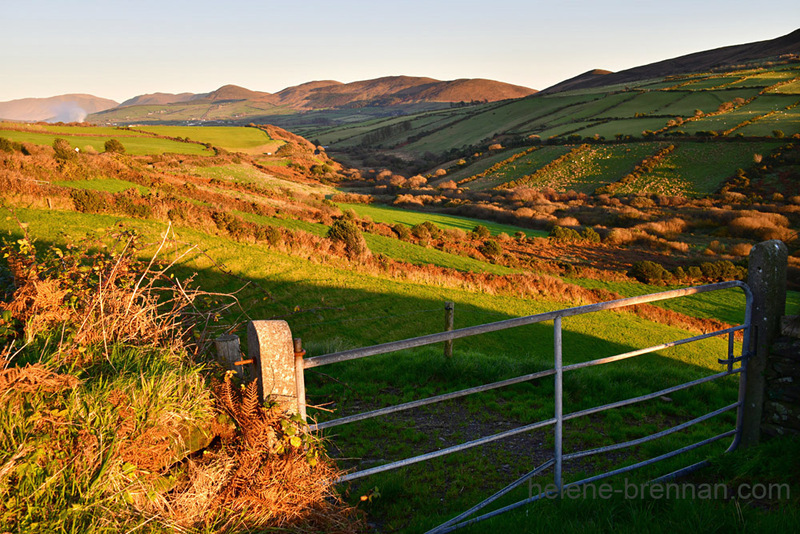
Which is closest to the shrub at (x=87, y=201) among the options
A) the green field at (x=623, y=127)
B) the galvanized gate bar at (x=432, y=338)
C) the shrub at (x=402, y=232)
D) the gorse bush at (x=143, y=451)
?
the gorse bush at (x=143, y=451)

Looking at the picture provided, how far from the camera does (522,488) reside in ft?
13.8

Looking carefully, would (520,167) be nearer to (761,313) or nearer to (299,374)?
(761,313)

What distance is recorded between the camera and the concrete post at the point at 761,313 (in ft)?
13.2

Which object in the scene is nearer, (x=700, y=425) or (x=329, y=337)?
(x=700, y=425)

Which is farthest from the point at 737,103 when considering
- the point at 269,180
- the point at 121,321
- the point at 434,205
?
the point at 121,321

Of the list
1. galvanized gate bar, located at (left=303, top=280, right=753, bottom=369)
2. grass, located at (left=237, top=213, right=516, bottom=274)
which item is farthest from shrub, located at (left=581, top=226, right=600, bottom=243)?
galvanized gate bar, located at (left=303, top=280, right=753, bottom=369)

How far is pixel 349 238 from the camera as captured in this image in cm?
2200

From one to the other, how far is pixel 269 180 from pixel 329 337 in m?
35.0

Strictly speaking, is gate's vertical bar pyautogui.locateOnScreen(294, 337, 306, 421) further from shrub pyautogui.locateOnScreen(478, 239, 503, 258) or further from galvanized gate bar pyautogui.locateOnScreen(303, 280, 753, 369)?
shrub pyautogui.locateOnScreen(478, 239, 503, 258)

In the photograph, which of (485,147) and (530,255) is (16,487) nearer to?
(530,255)

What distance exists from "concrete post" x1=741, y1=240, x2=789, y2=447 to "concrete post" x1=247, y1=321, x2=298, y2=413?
12.6 feet

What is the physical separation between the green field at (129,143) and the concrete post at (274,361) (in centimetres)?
4189

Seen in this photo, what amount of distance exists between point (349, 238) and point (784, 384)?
1898 cm

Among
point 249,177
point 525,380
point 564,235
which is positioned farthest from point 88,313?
point 249,177
